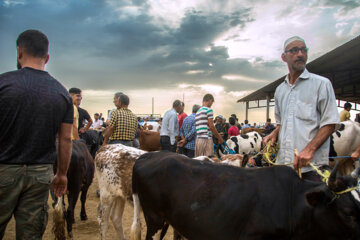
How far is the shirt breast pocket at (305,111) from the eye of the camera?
2555 millimetres

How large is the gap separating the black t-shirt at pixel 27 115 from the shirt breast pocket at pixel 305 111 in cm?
224

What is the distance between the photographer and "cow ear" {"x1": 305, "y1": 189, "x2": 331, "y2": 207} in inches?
79.2

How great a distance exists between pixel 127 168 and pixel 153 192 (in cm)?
138

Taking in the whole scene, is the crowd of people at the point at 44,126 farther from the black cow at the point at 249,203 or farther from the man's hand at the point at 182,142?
the man's hand at the point at 182,142

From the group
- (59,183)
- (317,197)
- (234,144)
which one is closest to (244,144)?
(234,144)

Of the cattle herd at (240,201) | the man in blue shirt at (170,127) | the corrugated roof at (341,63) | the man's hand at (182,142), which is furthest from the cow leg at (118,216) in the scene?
the corrugated roof at (341,63)

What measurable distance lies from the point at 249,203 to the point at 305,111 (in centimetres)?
106

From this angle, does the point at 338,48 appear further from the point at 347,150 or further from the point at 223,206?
the point at 223,206

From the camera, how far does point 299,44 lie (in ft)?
8.73

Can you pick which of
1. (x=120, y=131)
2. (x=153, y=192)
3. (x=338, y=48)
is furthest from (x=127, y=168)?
(x=338, y=48)

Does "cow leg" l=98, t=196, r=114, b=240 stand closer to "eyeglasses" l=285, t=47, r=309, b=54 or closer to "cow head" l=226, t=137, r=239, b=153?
"eyeglasses" l=285, t=47, r=309, b=54

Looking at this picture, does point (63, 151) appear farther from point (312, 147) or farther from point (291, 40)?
point (291, 40)

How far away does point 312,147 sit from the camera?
7.77 ft

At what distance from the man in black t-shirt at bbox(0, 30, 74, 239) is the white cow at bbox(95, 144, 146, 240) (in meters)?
1.82
